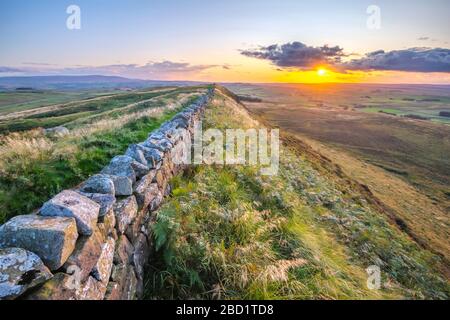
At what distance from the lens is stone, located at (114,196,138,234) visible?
12.2ft

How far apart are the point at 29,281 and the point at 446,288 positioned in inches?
348

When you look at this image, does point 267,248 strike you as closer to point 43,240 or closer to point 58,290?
point 58,290

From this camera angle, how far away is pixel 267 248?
499 centimetres

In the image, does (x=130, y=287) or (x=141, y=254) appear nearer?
(x=130, y=287)

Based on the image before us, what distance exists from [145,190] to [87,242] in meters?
1.85

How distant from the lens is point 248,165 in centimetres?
983

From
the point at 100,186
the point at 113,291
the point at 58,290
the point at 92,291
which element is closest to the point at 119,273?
the point at 113,291

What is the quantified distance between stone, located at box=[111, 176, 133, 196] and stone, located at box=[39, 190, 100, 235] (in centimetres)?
91

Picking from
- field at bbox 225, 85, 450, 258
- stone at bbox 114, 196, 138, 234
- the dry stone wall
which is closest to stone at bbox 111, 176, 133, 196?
the dry stone wall

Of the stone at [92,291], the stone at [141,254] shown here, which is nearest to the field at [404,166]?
the stone at [141,254]

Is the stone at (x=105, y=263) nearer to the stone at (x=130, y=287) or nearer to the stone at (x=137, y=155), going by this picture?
the stone at (x=130, y=287)
